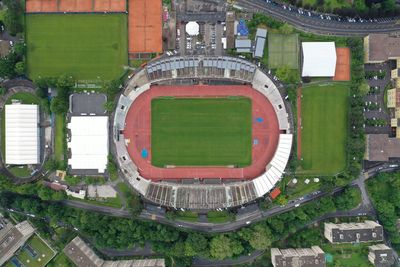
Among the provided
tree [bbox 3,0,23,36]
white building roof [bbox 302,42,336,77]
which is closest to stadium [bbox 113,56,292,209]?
white building roof [bbox 302,42,336,77]

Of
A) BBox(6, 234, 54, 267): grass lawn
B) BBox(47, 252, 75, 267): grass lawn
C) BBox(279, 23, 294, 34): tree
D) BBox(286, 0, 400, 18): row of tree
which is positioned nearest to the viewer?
BBox(279, 23, 294, 34): tree

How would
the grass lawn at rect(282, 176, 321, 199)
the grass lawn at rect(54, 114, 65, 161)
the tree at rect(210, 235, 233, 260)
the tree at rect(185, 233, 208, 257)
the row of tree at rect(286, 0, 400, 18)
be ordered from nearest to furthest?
the tree at rect(210, 235, 233, 260), the tree at rect(185, 233, 208, 257), the row of tree at rect(286, 0, 400, 18), the grass lawn at rect(282, 176, 321, 199), the grass lawn at rect(54, 114, 65, 161)

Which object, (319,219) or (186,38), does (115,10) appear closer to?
(186,38)

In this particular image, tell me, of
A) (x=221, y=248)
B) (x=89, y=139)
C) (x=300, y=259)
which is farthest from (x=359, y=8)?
(x=89, y=139)

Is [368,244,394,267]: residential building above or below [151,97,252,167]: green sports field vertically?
below

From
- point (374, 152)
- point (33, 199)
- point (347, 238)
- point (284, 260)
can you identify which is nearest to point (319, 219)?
point (347, 238)

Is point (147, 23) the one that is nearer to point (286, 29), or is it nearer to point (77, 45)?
point (77, 45)

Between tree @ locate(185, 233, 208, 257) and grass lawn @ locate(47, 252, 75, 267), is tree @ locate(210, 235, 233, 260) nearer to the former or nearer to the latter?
tree @ locate(185, 233, 208, 257)

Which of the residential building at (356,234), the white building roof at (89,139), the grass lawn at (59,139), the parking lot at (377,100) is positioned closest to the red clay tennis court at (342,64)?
the parking lot at (377,100)
